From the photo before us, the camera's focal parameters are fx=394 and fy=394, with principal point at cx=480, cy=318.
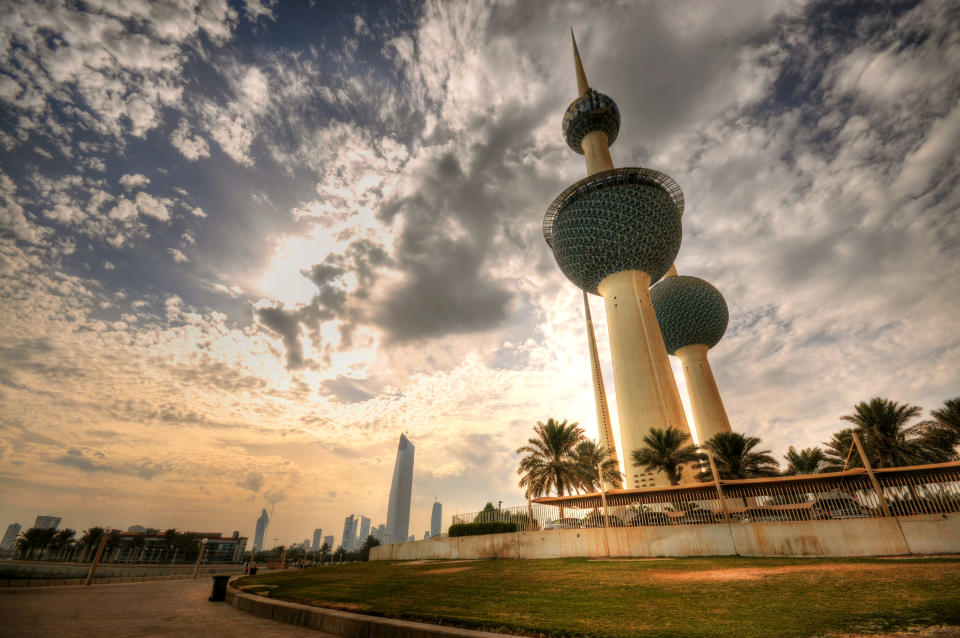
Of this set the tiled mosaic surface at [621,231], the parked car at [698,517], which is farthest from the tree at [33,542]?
the parked car at [698,517]

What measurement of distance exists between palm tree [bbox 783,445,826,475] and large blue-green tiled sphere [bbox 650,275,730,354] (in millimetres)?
19493

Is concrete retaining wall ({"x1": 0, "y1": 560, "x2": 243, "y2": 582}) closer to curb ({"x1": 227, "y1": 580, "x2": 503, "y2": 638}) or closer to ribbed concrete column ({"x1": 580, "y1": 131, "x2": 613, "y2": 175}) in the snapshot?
curb ({"x1": 227, "y1": 580, "x2": 503, "y2": 638})

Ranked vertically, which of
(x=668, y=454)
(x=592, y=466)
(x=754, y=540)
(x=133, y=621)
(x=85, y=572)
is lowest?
(x=85, y=572)

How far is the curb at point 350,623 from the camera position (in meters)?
4.64

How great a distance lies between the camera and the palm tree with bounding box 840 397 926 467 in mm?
25000

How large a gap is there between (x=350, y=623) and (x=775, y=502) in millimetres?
16905

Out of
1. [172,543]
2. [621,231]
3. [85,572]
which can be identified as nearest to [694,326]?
[621,231]

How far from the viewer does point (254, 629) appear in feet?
20.0

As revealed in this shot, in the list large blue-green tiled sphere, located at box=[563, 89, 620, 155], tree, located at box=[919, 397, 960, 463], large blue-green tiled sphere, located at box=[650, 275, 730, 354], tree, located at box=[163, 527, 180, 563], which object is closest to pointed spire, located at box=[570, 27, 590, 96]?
large blue-green tiled sphere, located at box=[563, 89, 620, 155]

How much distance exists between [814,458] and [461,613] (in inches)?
1622

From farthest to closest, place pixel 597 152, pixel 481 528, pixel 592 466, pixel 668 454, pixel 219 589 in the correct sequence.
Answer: pixel 597 152 < pixel 592 466 < pixel 668 454 < pixel 481 528 < pixel 219 589

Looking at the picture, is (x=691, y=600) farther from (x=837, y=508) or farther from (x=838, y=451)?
(x=838, y=451)

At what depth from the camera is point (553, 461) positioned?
30312 mm

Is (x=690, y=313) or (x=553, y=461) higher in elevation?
(x=690, y=313)
